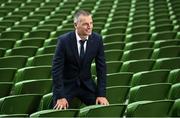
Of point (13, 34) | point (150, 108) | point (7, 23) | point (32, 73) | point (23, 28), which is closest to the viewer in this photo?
point (150, 108)

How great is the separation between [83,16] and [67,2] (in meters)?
10.3

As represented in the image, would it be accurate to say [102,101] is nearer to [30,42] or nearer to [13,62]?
[13,62]

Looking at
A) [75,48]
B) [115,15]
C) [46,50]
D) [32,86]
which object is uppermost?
[75,48]

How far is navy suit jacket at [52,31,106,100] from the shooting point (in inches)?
193

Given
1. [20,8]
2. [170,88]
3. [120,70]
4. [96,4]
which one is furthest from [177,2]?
[170,88]

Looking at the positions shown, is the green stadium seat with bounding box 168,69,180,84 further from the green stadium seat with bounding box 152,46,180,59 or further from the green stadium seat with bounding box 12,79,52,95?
the green stadium seat with bounding box 152,46,180,59

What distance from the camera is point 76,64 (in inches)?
194

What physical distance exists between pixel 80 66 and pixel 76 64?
4cm

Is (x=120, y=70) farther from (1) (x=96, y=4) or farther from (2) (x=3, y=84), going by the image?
(1) (x=96, y=4)

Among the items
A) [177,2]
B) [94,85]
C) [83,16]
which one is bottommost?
[177,2]

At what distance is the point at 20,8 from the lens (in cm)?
1376

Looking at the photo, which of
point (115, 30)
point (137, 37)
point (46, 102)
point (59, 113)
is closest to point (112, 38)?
point (137, 37)

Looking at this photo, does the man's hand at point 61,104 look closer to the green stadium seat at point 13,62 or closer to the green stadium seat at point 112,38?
the green stadium seat at point 13,62

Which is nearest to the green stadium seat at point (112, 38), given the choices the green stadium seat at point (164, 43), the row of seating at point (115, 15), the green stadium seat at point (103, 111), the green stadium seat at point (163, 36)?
the green stadium seat at point (163, 36)
